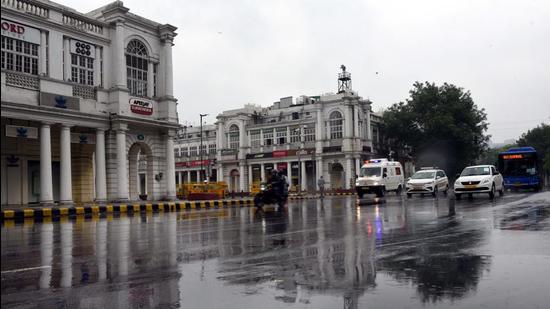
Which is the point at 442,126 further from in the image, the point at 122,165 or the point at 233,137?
the point at 122,165

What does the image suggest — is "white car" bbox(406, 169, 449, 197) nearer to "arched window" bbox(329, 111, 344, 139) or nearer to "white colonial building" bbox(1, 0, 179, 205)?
"white colonial building" bbox(1, 0, 179, 205)

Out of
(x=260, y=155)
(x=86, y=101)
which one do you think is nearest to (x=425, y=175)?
(x=86, y=101)

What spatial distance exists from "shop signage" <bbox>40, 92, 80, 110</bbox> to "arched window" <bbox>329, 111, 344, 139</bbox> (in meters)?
39.5

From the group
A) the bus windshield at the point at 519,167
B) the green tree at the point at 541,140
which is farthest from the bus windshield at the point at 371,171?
the green tree at the point at 541,140

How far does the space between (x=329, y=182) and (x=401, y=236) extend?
2121 inches

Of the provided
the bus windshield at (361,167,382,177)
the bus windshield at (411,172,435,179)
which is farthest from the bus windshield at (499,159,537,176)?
the bus windshield at (361,167,382,177)

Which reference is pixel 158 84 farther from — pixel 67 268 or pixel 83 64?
pixel 67 268

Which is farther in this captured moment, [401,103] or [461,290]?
[401,103]

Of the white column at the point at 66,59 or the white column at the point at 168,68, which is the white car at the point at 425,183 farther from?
the white column at the point at 66,59

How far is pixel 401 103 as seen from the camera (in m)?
62.1

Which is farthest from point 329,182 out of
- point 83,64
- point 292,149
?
point 83,64

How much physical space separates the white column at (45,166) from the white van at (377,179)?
59.2 feet

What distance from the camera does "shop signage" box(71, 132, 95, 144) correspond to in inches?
1192

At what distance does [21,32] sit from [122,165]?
9.97 m
